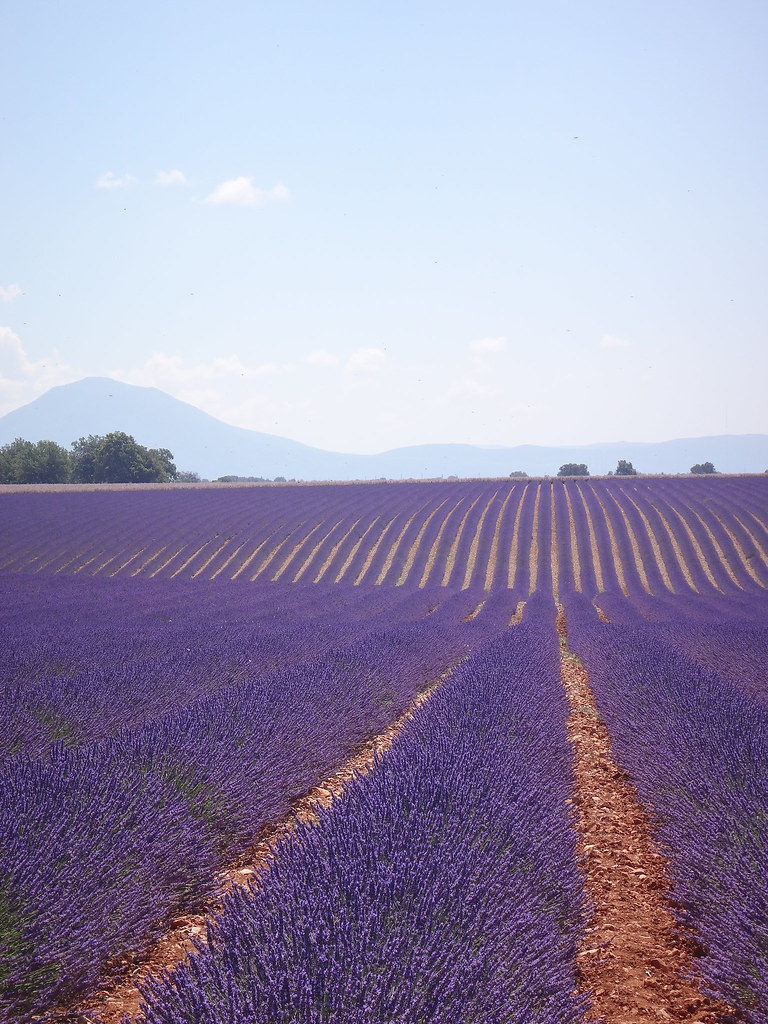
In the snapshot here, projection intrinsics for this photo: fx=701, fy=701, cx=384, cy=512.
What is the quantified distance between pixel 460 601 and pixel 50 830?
12564mm

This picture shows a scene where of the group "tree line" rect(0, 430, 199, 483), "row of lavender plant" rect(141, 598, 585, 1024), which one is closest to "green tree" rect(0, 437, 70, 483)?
"tree line" rect(0, 430, 199, 483)

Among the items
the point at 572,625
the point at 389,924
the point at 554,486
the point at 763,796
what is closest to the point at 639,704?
the point at 763,796

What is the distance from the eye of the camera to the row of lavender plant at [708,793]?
210 cm

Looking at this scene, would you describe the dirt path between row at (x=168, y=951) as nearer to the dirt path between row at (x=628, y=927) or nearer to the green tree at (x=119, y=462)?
the dirt path between row at (x=628, y=927)

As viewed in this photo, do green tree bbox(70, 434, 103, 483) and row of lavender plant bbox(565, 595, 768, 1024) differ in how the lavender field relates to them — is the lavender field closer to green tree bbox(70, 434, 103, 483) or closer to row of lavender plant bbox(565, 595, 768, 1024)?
row of lavender plant bbox(565, 595, 768, 1024)

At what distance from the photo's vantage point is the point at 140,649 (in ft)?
22.3

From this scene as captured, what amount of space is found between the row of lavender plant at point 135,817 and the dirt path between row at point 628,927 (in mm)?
1458

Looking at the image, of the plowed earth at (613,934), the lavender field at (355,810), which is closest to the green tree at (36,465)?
the lavender field at (355,810)

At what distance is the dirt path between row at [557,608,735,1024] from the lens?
2131mm

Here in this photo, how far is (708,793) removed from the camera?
310cm

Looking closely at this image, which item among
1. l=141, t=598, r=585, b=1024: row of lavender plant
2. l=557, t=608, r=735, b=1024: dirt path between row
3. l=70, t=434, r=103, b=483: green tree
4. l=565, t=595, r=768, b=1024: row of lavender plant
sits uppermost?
l=70, t=434, r=103, b=483: green tree

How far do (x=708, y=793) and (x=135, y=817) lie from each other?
2416 mm

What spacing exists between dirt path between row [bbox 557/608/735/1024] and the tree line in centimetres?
3940

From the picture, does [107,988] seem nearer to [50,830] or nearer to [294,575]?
[50,830]
